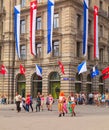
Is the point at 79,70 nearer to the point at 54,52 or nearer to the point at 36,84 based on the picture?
the point at 54,52

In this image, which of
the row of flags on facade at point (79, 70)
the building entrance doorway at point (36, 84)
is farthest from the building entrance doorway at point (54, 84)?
the row of flags on facade at point (79, 70)

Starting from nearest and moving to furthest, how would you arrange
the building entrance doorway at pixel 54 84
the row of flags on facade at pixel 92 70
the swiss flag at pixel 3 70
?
the row of flags on facade at pixel 92 70 → the building entrance doorway at pixel 54 84 → the swiss flag at pixel 3 70

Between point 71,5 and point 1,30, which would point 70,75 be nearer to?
point 71,5

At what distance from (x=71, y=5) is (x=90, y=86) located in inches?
469

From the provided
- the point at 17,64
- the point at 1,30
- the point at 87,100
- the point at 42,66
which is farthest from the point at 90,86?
the point at 1,30

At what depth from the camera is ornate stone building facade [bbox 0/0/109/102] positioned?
45.5 metres

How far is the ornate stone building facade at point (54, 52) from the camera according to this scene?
45.5m

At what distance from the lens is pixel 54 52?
47062 millimetres

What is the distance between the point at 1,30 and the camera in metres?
52.5

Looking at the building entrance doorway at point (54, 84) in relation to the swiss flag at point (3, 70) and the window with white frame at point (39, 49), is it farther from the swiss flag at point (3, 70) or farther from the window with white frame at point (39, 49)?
the swiss flag at point (3, 70)

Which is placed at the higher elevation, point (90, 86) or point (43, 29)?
point (43, 29)

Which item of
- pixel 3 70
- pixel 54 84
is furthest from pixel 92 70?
pixel 3 70

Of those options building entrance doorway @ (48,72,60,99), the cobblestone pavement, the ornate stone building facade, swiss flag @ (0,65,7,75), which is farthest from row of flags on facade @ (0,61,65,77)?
the cobblestone pavement

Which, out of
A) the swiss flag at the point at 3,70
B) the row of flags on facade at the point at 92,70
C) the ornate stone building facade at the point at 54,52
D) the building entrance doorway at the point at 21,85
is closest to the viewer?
the row of flags on facade at the point at 92,70
